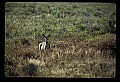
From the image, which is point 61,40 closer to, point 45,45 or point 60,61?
point 45,45

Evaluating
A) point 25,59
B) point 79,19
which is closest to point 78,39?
point 79,19

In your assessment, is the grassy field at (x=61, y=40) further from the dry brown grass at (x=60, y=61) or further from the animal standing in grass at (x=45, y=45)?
the animal standing in grass at (x=45, y=45)

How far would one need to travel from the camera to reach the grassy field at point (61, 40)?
6902 mm

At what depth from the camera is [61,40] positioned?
738 cm

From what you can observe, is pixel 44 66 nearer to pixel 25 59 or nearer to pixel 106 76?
pixel 25 59

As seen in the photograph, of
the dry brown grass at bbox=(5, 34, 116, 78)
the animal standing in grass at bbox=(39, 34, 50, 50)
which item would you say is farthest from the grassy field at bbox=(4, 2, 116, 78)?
the animal standing in grass at bbox=(39, 34, 50, 50)

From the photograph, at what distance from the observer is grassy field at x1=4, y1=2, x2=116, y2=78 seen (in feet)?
22.6

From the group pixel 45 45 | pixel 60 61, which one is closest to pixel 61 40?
pixel 45 45

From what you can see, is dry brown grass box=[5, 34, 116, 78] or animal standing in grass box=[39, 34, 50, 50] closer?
dry brown grass box=[5, 34, 116, 78]

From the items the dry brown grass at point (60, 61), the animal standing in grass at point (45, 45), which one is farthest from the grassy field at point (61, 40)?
the animal standing in grass at point (45, 45)

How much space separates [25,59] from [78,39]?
1.67m

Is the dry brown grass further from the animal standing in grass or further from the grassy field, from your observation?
the animal standing in grass
